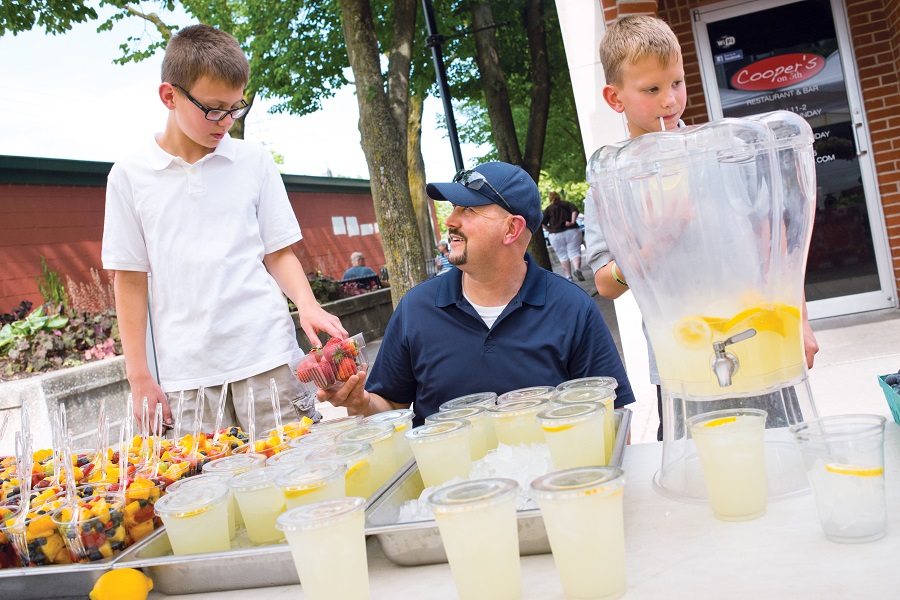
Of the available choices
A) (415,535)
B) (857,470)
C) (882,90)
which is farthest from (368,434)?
(882,90)

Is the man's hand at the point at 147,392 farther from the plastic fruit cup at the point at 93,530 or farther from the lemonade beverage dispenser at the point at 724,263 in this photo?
the lemonade beverage dispenser at the point at 724,263

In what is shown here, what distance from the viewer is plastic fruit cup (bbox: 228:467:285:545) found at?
1.75 metres

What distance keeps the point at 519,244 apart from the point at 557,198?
43.3ft

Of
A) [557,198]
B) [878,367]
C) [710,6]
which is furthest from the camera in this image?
[557,198]

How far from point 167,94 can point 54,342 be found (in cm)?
517

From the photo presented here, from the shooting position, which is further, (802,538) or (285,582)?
(285,582)

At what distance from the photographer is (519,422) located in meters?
1.92

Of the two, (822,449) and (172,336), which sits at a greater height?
(172,336)

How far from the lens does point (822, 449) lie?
1334 millimetres

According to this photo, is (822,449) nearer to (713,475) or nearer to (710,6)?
(713,475)

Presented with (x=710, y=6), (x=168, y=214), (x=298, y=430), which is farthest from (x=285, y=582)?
(x=710, y=6)

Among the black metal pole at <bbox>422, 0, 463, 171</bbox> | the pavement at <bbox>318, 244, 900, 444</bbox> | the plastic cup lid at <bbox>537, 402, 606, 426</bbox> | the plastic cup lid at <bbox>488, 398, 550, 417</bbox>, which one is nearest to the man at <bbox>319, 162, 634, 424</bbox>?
the plastic cup lid at <bbox>488, 398, 550, 417</bbox>

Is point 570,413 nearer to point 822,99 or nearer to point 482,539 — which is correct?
point 482,539

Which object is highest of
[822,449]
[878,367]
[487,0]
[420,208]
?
[487,0]
